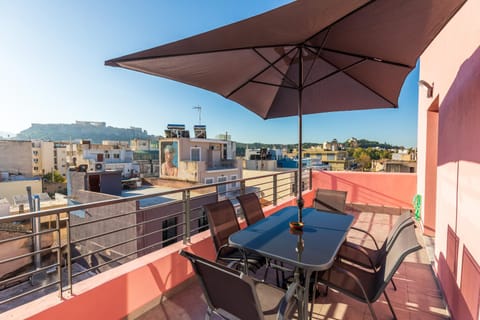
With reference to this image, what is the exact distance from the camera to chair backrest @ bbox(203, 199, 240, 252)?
2439 mm

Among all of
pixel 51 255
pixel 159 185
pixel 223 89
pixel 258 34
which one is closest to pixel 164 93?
pixel 159 185

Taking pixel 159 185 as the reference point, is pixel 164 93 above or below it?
above

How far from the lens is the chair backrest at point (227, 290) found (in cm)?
123

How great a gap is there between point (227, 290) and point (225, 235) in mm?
1219

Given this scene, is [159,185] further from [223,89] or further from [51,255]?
[223,89]

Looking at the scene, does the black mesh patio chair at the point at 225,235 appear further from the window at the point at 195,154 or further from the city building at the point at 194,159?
the window at the point at 195,154

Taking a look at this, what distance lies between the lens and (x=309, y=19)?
4.51 feet

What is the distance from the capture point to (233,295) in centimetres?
135

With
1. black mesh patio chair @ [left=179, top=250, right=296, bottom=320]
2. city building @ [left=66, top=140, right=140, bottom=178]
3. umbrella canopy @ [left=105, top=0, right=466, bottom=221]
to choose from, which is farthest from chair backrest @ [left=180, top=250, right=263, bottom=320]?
city building @ [left=66, top=140, right=140, bottom=178]

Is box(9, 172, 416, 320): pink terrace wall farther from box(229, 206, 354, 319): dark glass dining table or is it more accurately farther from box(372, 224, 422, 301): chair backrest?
box(372, 224, 422, 301): chair backrest

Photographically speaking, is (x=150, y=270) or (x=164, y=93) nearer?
(x=150, y=270)

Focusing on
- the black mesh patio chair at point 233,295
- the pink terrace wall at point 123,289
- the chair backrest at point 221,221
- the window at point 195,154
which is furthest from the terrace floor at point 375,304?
the window at point 195,154

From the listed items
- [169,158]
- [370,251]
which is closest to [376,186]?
[370,251]

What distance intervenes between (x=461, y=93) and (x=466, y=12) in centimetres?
73
